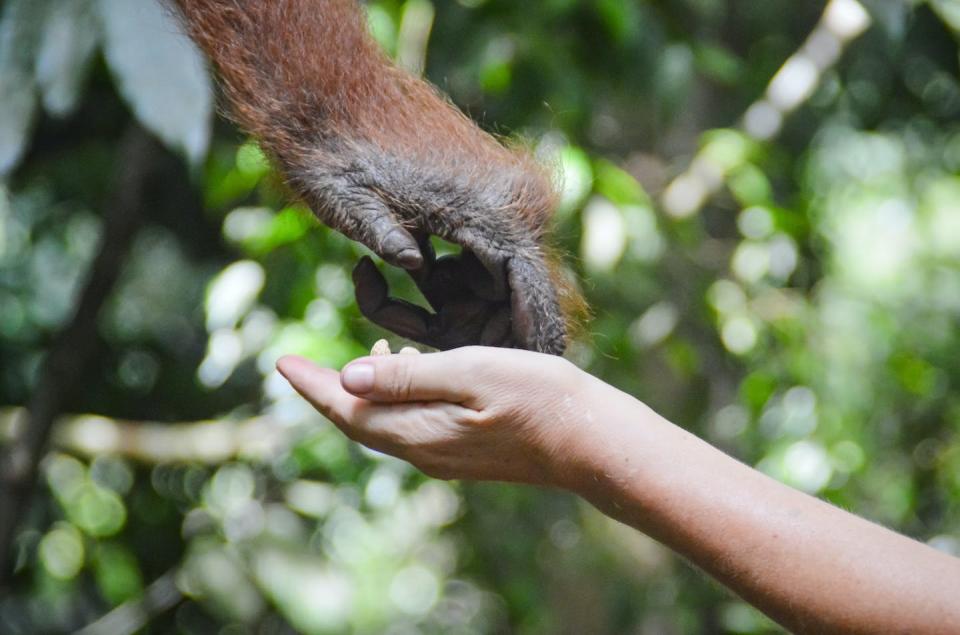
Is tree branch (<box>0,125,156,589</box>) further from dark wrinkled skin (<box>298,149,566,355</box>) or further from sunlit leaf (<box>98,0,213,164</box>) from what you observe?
dark wrinkled skin (<box>298,149,566,355</box>)

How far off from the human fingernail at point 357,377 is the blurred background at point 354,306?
509mm

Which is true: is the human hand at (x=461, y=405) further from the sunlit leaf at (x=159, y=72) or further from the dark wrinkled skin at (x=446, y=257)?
the sunlit leaf at (x=159, y=72)

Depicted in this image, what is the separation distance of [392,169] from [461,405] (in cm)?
33

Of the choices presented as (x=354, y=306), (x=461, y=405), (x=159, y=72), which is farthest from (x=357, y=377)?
(x=354, y=306)

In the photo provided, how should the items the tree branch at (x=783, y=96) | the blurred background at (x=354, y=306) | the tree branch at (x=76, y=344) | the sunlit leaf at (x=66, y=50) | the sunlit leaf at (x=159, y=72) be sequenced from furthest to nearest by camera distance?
the tree branch at (x=783, y=96)
the tree branch at (x=76, y=344)
the blurred background at (x=354, y=306)
the sunlit leaf at (x=66, y=50)
the sunlit leaf at (x=159, y=72)

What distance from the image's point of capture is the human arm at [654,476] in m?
0.96

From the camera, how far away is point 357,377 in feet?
3.27

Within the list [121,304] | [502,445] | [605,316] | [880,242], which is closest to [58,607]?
[121,304]

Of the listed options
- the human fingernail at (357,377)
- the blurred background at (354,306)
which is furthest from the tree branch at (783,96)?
the human fingernail at (357,377)

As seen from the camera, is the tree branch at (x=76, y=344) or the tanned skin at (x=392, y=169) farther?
the tree branch at (x=76, y=344)

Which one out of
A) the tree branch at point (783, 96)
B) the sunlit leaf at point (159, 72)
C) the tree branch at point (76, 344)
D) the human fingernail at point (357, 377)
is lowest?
the tree branch at point (76, 344)

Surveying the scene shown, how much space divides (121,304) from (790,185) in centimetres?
203

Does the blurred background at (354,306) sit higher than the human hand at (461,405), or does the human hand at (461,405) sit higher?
the human hand at (461,405)

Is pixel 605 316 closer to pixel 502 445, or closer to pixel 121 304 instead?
pixel 502 445
